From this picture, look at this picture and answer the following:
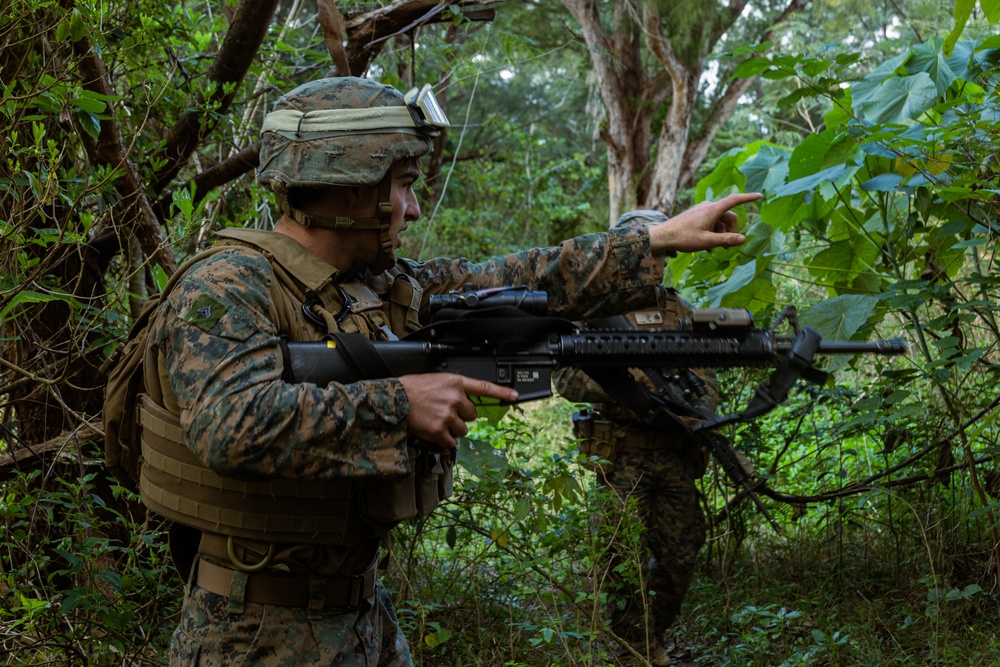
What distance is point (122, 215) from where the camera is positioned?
3555mm

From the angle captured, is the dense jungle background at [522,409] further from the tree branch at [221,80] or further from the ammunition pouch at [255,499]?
the ammunition pouch at [255,499]

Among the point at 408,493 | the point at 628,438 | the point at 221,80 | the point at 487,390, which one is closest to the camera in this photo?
the point at 487,390

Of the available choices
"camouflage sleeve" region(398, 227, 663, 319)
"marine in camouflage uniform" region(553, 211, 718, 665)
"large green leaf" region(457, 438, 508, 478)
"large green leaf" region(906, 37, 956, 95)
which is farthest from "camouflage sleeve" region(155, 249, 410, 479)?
"large green leaf" region(906, 37, 956, 95)

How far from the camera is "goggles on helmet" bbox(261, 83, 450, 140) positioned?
225cm

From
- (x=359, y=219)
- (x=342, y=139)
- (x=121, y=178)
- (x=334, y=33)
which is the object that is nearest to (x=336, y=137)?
(x=342, y=139)

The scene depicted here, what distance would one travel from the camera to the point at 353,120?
2.26 m

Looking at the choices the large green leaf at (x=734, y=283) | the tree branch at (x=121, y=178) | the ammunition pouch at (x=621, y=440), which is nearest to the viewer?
the tree branch at (x=121, y=178)

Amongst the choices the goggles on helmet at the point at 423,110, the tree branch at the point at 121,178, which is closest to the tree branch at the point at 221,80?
the tree branch at the point at 121,178

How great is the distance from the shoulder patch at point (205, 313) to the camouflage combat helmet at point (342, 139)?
446 millimetres

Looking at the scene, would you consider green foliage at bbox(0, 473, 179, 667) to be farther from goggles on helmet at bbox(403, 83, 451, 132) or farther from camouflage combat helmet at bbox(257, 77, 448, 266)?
goggles on helmet at bbox(403, 83, 451, 132)

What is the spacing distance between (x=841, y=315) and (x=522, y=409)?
152 cm

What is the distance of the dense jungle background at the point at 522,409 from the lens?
124 inches

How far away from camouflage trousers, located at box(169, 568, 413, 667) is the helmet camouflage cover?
1.03m

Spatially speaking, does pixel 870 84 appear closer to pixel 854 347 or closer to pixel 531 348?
pixel 854 347
